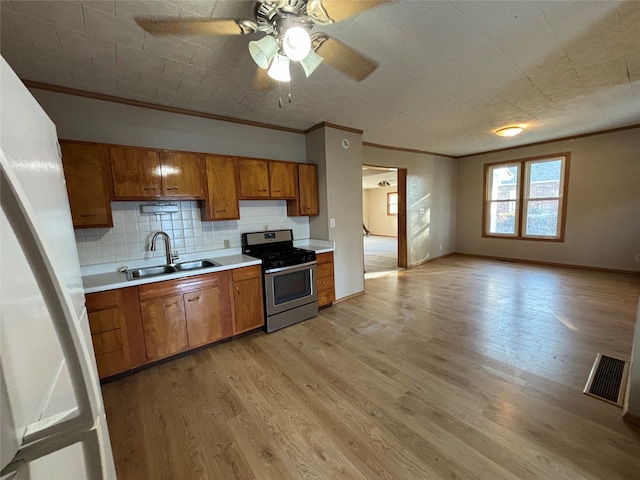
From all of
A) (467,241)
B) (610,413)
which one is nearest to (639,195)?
(467,241)

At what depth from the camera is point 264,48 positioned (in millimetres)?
1511

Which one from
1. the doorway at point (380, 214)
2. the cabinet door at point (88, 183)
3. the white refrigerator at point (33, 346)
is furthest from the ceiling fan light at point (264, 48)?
the doorway at point (380, 214)

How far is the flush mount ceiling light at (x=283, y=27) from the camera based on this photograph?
1414mm

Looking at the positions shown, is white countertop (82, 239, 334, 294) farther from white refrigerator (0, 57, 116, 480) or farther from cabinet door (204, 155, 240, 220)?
white refrigerator (0, 57, 116, 480)

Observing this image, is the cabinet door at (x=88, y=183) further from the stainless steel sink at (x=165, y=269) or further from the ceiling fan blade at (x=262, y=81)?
the ceiling fan blade at (x=262, y=81)

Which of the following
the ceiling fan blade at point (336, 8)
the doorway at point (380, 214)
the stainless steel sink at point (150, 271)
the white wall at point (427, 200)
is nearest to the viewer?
the ceiling fan blade at point (336, 8)

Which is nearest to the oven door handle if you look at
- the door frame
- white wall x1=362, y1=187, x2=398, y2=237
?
the door frame

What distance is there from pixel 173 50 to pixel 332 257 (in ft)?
9.04

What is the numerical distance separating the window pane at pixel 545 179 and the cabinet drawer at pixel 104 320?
7499 mm

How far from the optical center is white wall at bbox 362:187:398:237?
11.8m

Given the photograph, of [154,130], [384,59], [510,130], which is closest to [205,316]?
[154,130]

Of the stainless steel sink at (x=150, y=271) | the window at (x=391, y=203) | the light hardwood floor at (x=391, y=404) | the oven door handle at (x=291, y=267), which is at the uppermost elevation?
the window at (x=391, y=203)

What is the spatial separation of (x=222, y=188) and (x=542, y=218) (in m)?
6.56

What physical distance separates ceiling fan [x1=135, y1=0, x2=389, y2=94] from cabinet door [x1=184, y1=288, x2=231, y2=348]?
2.08 meters
